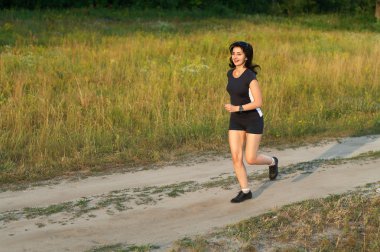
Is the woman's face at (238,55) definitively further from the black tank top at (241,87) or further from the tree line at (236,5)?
the tree line at (236,5)

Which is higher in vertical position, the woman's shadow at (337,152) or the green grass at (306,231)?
the green grass at (306,231)

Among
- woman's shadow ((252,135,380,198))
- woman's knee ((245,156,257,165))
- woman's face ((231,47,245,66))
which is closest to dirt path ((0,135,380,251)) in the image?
woman's shadow ((252,135,380,198))

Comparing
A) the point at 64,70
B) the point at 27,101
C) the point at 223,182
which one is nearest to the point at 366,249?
the point at 223,182

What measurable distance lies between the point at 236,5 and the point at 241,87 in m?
44.2

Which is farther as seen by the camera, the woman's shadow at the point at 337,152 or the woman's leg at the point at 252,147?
the woman's shadow at the point at 337,152

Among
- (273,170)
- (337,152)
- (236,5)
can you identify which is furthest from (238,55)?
(236,5)

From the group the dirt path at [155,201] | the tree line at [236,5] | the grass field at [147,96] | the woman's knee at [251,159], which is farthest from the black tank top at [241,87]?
the tree line at [236,5]

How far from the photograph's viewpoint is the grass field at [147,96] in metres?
9.65

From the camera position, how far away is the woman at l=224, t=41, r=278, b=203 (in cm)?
692

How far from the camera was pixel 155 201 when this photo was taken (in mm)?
7305

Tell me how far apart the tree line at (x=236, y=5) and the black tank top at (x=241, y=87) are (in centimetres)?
3347

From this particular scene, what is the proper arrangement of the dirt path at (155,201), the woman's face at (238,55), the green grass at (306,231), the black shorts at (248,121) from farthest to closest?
the black shorts at (248,121), the woman's face at (238,55), the dirt path at (155,201), the green grass at (306,231)

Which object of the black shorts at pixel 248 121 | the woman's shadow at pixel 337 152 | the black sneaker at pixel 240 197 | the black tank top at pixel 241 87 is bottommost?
the woman's shadow at pixel 337 152

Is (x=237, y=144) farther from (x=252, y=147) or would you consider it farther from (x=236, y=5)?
(x=236, y=5)
